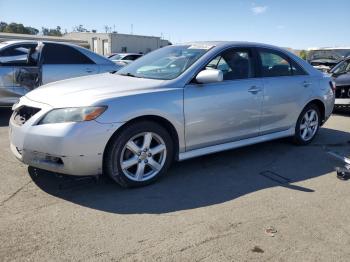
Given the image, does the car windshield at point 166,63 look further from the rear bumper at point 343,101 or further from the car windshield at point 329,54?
the car windshield at point 329,54

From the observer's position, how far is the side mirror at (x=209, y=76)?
4.32 metres

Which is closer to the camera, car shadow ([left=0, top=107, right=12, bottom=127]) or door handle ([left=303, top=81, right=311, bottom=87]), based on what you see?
door handle ([left=303, top=81, right=311, bottom=87])

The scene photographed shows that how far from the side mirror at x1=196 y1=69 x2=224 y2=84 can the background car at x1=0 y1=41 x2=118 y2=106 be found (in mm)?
4227

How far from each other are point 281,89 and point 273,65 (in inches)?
14.3

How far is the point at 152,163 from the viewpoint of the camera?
421 centimetres


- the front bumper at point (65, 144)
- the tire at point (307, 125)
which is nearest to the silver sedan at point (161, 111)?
the front bumper at point (65, 144)

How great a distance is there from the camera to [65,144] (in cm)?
363

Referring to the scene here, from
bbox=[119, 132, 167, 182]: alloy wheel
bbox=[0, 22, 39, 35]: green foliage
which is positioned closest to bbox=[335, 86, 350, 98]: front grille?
bbox=[119, 132, 167, 182]: alloy wheel

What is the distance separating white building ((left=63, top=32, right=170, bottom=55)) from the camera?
48438 millimetres

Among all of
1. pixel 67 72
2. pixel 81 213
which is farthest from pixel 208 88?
pixel 67 72

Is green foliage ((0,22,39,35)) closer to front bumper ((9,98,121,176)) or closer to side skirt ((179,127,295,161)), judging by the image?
side skirt ((179,127,295,161))

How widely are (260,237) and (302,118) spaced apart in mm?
3195

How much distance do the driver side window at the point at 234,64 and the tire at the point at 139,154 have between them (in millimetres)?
1123

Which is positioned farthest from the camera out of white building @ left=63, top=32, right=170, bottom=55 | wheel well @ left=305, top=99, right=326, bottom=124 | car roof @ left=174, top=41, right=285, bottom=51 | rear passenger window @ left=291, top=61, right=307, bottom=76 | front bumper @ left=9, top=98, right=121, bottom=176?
white building @ left=63, top=32, right=170, bottom=55
